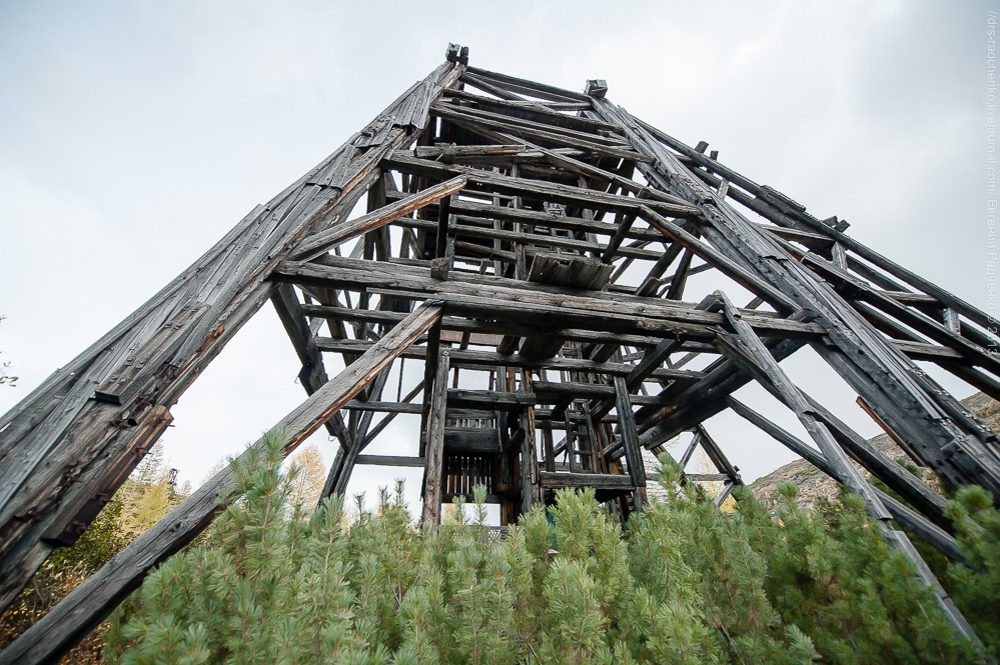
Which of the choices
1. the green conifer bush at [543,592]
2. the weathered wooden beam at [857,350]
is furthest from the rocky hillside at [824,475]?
the green conifer bush at [543,592]

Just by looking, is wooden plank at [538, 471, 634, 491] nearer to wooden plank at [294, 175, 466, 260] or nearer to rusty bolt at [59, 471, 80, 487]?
wooden plank at [294, 175, 466, 260]

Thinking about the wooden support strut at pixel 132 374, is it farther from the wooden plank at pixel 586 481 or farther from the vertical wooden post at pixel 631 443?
the vertical wooden post at pixel 631 443

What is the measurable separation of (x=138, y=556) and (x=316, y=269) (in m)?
2.16

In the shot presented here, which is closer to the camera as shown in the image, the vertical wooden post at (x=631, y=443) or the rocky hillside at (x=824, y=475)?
the vertical wooden post at (x=631, y=443)

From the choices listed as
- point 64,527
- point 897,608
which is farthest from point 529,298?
point 64,527

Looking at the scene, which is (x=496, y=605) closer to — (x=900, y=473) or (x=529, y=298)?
(x=529, y=298)

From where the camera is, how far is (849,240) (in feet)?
19.9

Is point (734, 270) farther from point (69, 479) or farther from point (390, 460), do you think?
point (390, 460)

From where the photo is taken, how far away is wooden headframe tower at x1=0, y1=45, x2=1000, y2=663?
2.06 metres

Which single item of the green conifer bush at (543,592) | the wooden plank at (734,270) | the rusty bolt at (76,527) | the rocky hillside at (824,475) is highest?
the rocky hillside at (824,475)

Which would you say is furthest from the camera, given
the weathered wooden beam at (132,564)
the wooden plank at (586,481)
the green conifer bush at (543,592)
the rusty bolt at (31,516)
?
the wooden plank at (586,481)

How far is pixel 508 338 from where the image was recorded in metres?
5.26

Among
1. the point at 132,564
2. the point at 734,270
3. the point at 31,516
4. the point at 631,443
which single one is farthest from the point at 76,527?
the point at 734,270

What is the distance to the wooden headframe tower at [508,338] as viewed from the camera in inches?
81.3
